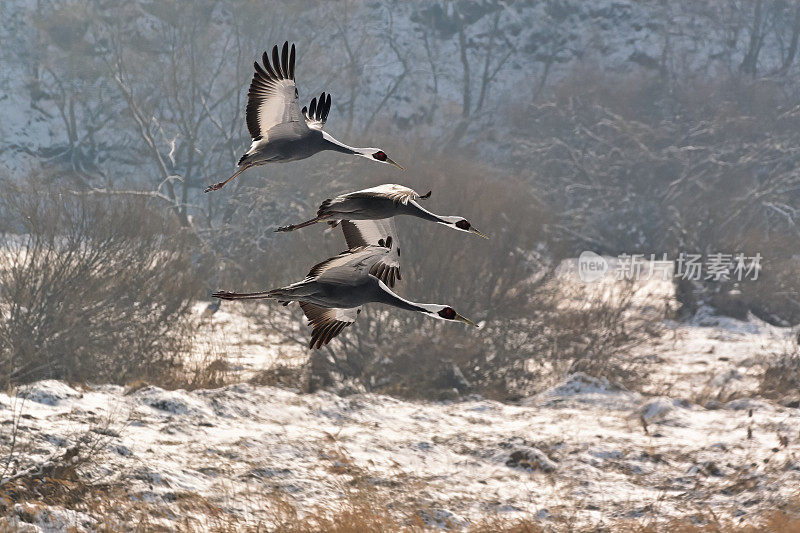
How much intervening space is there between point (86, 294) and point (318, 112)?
11070mm

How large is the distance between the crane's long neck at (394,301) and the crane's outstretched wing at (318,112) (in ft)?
1.50

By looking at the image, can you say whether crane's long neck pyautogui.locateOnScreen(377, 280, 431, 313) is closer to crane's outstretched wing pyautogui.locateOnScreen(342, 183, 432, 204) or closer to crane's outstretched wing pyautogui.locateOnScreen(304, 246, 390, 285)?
crane's outstretched wing pyautogui.locateOnScreen(304, 246, 390, 285)

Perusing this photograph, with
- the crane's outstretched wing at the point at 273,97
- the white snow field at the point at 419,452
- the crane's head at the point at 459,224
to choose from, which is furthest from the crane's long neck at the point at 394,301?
the white snow field at the point at 419,452

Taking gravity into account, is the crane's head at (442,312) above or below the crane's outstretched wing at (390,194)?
below

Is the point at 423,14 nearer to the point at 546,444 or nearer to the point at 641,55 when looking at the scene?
the point at 641,55

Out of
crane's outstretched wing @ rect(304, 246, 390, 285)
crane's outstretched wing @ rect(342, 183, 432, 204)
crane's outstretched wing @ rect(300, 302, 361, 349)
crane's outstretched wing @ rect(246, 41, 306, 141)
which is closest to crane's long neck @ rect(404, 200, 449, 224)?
crane's outstretched wing @ rect(342, 183, 432, 204)

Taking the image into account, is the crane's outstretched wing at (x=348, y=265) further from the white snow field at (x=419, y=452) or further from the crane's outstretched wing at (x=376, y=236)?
the white snow field at (x=419, y=452)

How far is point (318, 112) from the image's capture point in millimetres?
1890

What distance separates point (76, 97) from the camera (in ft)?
106

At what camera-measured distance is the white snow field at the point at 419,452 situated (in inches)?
321

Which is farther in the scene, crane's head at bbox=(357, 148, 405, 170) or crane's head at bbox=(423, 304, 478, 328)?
crane's head at bbox=(357, 148, 405, 170)

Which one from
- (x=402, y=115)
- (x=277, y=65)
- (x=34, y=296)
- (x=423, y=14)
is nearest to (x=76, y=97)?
(x=402, y=115)

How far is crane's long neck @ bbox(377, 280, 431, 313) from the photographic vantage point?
4.69 ft

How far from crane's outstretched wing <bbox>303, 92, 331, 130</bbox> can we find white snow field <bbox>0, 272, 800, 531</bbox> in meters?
5.79
